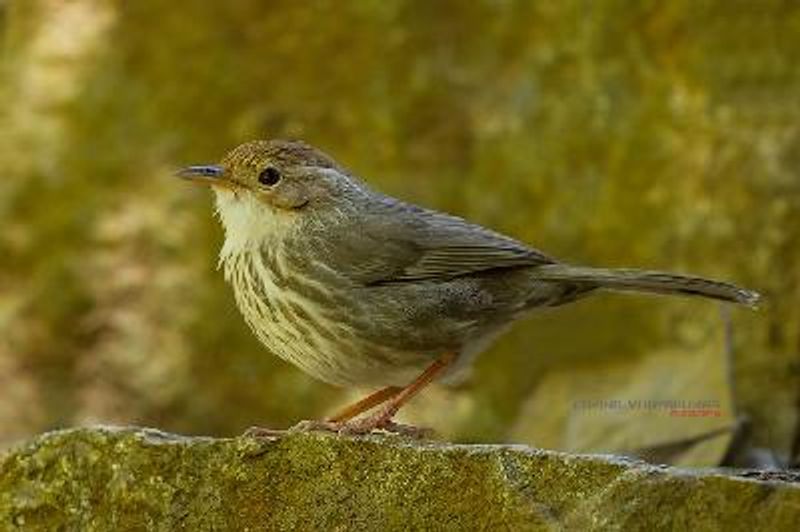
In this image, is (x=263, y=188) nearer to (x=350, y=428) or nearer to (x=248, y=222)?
(x=248, y=222)

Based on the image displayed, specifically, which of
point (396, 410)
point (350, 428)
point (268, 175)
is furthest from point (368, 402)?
point (268, 175)

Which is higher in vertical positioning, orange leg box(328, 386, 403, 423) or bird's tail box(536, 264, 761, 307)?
bird's tail box(536, 264, 761, 307)

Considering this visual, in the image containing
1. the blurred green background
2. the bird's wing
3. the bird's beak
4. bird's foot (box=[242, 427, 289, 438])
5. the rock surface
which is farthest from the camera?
the blurred green background

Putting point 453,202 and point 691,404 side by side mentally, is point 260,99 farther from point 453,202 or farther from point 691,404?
point 691,404

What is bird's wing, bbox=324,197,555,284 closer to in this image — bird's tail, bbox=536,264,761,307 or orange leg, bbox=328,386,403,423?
bird's tail, bbox=536,264,761,307

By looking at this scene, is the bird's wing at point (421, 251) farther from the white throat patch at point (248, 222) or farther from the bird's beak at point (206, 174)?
the bird's beak at point (206, 174)

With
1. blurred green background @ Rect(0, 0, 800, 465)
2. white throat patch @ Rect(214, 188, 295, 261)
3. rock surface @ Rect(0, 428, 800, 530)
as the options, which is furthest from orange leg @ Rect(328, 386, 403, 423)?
blurred green background @ Rect(0, 0, 800, 465)

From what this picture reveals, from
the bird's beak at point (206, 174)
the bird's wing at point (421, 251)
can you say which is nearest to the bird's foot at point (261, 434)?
the bird's wing at point (421, 251)
